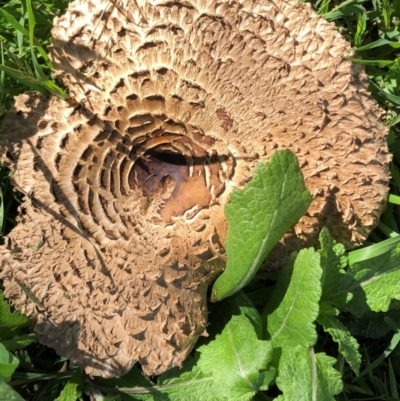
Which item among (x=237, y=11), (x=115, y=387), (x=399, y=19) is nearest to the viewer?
A: (x=237, y=11)

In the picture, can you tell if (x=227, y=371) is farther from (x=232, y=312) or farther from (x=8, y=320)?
(x=8, y=320)

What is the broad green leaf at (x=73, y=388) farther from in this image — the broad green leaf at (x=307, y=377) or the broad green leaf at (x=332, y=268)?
the broad green leaf at (x=332, y=268)

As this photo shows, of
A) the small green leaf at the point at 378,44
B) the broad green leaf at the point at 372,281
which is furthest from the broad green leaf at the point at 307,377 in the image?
the small green leaf at the point at 378,44

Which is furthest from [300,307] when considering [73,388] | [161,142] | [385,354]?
[73,388]

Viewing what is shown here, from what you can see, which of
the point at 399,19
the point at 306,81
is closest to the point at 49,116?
the point at 306,81

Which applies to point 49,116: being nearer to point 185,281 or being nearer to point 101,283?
point 101,283

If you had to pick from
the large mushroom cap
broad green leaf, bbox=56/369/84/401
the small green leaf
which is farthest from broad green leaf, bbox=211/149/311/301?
the small green leaf

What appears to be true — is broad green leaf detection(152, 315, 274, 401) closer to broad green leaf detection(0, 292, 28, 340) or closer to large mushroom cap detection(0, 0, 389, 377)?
large mushroom cap detection(0, 0, 389, 377)

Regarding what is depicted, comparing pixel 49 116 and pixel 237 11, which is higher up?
pixel 237 11
